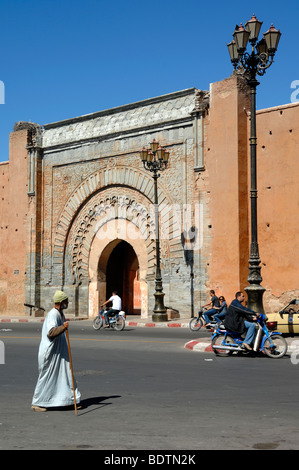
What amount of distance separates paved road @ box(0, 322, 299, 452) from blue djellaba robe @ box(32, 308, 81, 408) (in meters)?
0.14

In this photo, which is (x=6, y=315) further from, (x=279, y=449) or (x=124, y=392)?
(x=279, y=449)

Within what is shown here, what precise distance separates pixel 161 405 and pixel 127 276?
22663 mm

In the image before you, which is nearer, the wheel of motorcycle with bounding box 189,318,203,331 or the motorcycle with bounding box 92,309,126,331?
the wheel of motorcycle with bounding box 189,318,203,331

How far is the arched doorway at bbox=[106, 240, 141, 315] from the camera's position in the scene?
1153 inches

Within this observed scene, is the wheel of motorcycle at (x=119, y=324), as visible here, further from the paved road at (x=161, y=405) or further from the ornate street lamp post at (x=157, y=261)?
the paved road at (x=161, y=405)

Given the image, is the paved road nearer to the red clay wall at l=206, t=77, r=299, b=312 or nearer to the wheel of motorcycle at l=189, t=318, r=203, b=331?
the wheel of motorcycle at l=189, t=318, r=203, b=331

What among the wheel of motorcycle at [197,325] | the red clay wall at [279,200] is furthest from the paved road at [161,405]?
the red clay wall at [279,200]

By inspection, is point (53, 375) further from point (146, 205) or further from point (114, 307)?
point (146, 205)

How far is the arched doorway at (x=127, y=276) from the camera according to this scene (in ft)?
96.1

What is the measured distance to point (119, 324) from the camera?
66.1 feet

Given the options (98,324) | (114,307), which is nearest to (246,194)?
(114,307)

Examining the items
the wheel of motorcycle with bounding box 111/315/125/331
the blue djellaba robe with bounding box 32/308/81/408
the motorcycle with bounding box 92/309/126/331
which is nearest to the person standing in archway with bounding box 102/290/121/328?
the motorcycle with bounding box 92/309/126/331

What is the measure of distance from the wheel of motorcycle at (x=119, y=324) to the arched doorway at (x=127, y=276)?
8.79 meters

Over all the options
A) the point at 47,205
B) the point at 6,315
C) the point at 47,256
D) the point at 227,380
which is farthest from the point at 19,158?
the point at 227,380
